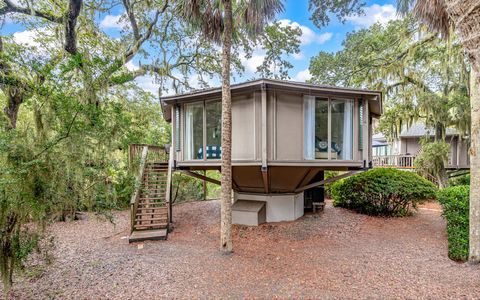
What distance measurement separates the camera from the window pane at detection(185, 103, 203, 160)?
7621 millimetres

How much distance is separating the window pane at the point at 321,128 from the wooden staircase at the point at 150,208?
15.7 feet

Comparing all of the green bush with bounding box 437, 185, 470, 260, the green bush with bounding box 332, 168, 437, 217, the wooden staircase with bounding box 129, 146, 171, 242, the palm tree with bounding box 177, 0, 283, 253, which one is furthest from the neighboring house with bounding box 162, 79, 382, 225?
the green bush with bounding box 437, 185, 470, 260

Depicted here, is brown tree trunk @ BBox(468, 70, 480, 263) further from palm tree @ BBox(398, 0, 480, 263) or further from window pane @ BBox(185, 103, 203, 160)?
window pane @ BBox(185, 103, 203, 160)

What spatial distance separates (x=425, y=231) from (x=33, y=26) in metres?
14.2

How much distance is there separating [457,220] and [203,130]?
6.53 metres

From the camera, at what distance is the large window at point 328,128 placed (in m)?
6.93

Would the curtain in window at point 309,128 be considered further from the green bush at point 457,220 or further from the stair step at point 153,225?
the stair step at point 153,225

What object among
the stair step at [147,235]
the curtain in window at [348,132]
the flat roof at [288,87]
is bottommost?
the stair step at [147,235]

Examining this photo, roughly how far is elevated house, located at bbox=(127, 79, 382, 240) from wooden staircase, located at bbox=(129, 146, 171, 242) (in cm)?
4

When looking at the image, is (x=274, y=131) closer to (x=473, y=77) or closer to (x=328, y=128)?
(x=328, y=128)

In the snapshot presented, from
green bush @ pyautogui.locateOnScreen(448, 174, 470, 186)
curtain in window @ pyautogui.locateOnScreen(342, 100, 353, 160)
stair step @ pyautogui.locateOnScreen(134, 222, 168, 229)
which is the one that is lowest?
stair step @ pyautogui.locateOnScreen(134, 222, 168, 229)

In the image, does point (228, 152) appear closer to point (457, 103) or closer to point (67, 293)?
point (67, 293)

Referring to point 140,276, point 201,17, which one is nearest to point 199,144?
point 201,17

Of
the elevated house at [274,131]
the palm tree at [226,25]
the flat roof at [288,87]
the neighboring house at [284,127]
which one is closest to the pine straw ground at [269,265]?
the palm tree at [226,25]
